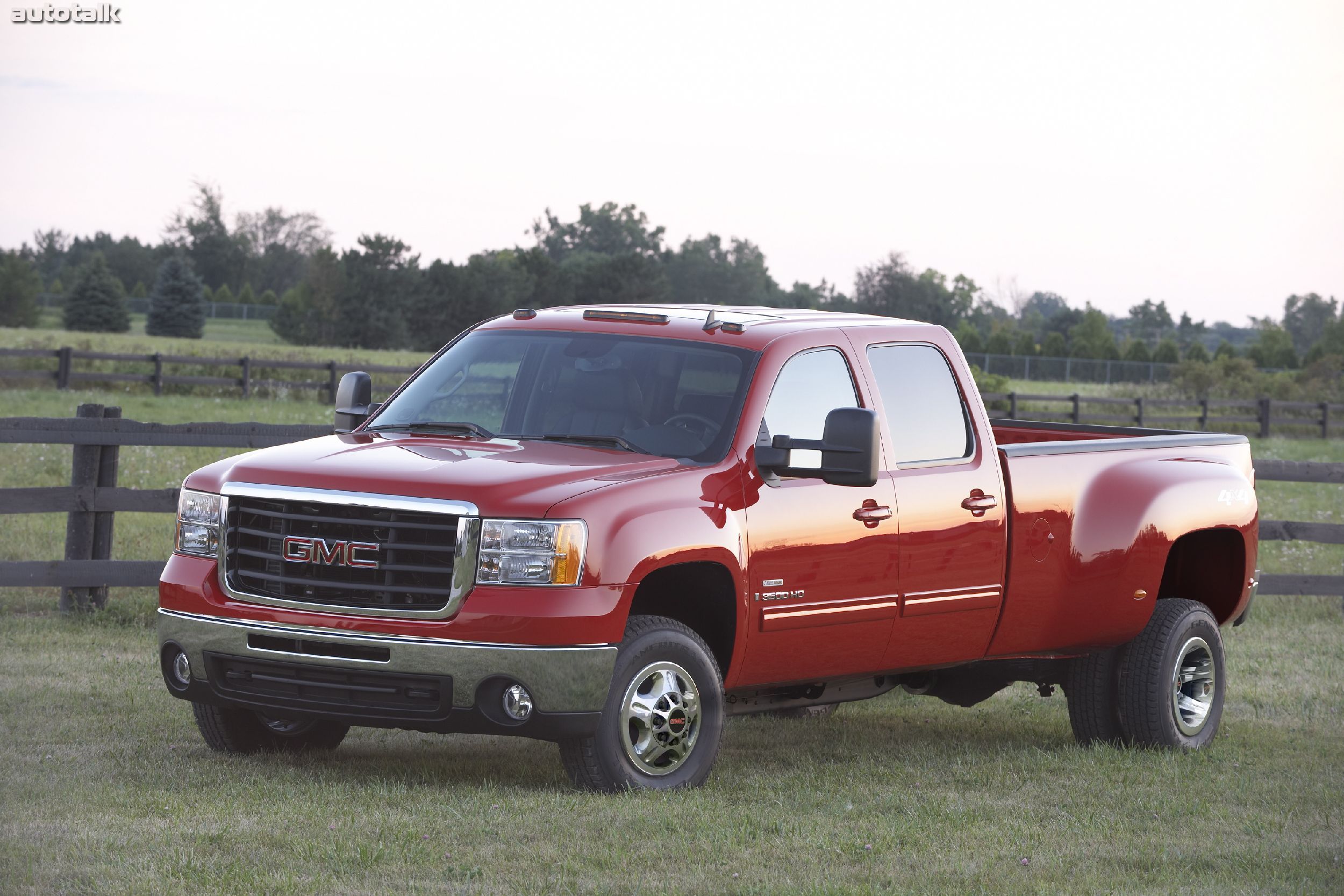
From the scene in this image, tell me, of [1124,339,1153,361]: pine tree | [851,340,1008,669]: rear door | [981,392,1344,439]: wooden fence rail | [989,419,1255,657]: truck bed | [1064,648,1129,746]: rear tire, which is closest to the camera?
[851,340,1008,669]: rear door

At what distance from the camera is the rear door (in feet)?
24.8

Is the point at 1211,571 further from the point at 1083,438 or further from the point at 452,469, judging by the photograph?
the point at 452,469

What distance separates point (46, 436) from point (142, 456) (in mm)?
10395

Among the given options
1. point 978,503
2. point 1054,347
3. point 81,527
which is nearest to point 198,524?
point 978,503

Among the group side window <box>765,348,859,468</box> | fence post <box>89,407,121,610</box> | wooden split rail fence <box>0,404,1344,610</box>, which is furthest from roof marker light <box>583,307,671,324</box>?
fence post <box>89,407,121,610</box>

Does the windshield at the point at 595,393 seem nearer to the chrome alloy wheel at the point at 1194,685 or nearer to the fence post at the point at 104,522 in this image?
the chrome alloy wheel at the point at 1194,685

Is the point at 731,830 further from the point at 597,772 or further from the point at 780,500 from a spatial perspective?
the point at 780,500

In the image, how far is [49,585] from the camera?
1086 cm

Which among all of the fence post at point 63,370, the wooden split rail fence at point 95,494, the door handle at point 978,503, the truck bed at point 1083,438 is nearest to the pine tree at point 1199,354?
the fence post at point 63,370

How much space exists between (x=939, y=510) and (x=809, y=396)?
0.80 m

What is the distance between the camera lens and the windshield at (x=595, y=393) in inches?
280

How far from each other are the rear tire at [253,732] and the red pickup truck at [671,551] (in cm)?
1

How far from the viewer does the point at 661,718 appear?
6.73 m

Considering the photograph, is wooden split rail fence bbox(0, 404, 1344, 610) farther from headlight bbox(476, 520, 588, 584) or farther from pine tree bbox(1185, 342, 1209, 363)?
pine tree bbox(1185, 342, 1209, 363)
